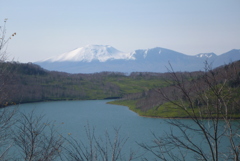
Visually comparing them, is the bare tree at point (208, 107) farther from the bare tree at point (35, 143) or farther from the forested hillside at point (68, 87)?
the forested hillside at point (68, 87)

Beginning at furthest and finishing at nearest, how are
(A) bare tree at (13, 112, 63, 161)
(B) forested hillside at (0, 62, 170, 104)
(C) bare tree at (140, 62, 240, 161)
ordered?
Result: (B) forested hillside at (0, 62, 170, 104) < (A) bare tree at (13, 112, 63, 161) < (C) bare tree at (140, 62, 240, 161)

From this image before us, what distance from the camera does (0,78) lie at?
639cm

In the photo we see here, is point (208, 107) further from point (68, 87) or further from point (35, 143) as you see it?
point (68, 87)

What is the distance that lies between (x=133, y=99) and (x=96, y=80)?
29.2 metres

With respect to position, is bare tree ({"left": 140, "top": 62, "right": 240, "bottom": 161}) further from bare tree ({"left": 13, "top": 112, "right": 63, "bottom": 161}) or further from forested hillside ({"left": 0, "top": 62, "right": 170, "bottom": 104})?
forested hillside ({"left": 0, "top": 62, "right": 170, "bottom": 104})

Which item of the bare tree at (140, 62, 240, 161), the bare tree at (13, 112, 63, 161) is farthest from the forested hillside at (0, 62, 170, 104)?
the bare tree at (140, 62, 240, 161)

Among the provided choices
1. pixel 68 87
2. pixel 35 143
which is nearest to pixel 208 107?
pixel 35 143

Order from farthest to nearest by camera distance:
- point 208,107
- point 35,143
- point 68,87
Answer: point 68,87 → point 35,143 → point 208,107

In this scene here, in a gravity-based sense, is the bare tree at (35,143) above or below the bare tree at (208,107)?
below

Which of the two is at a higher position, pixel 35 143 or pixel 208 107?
pixel 208 107

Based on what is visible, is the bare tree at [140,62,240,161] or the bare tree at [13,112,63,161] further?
the bare tree at [13,112,63,161]

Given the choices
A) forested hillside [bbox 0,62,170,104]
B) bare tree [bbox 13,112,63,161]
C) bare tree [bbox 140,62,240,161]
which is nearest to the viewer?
bare tree [bbox 140,62,240,161]

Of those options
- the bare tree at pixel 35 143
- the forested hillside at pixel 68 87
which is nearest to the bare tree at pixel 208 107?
the bare tree at pixel 35 143

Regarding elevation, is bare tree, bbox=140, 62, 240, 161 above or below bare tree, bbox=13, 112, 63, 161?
above
